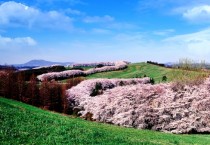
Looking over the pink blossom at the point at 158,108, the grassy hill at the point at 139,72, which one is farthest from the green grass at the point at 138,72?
the pink blossom at the point at 158,108

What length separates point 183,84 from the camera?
40906 millimetres

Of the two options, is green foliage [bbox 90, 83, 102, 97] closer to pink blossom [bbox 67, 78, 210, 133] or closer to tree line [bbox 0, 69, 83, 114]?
tree line [bbox 0, 69, 83, 114]

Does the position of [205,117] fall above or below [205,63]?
below

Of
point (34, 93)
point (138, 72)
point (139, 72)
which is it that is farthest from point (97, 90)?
point (138, 72)

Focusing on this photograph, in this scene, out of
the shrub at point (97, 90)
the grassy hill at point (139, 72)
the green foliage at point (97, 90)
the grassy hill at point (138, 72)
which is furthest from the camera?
the grassy hill at point (138, 72)

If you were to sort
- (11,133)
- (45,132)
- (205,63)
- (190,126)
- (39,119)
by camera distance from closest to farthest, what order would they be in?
(11,133) → (45,132) → (39,119) → (190,126) → (205,63)

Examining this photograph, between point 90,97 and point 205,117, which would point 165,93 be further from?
point 90,97

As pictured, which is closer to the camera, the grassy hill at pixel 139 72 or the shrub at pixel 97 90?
the shrub at pixel 97 90

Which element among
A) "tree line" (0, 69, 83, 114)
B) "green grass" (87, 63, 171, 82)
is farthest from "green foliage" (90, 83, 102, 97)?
"green grass" (87, 63, 171, 82)

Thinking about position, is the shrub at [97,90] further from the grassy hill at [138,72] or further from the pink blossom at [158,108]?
the grassy hill at [138,72]

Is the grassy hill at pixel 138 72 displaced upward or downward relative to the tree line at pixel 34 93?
upward

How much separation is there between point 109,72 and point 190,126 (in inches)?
1481

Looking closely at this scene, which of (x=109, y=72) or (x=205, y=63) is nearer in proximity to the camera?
(x=205, y=63)

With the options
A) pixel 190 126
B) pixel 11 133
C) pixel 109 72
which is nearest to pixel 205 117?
pixel 190 126
